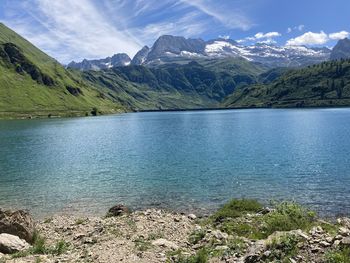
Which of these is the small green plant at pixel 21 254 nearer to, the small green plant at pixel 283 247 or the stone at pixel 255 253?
the stone at pixel 255 253

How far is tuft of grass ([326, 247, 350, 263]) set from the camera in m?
18.5

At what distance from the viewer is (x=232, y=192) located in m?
55.8

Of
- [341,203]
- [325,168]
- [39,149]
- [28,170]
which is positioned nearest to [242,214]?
[341,203]

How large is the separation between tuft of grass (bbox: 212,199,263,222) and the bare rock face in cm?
1802

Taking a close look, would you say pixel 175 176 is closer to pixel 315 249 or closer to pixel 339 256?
pixel 315 249

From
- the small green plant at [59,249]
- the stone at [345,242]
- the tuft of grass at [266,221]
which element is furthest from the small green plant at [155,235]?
the stone at [345,242]

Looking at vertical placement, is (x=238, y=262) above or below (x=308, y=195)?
above

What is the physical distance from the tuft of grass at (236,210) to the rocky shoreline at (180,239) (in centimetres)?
11

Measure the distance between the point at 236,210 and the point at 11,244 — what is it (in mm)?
22821

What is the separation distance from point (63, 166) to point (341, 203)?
199ft

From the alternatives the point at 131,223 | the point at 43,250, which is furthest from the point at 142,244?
the point at 43,250

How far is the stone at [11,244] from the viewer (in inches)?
1068

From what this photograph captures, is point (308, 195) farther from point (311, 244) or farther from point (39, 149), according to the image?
point (39, 149)

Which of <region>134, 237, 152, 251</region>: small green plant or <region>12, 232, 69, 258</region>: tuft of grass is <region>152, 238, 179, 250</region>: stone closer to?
<region>134, 237, 152, 251</region>: small green plant
